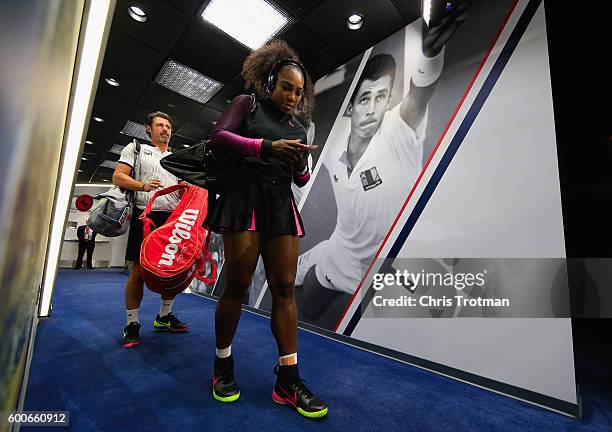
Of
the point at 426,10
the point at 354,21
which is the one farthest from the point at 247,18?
the point at 426,10

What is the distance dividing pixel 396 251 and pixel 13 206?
2.01 m

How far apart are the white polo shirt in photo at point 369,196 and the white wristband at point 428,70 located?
0.23m

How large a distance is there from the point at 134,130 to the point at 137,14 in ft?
10.6

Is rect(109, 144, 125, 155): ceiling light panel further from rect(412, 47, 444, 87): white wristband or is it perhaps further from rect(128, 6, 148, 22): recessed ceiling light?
rect(412, 47, 444, 87): white wristband

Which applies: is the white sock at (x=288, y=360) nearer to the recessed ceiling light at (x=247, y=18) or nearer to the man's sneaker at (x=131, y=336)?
the man's sneaker at (x=131, y=336)

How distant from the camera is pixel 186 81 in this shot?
11.4 feet

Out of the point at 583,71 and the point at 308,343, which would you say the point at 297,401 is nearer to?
the point at 308,343

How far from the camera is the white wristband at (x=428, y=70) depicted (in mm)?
1999

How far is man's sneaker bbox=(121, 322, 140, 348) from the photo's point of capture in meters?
1.60

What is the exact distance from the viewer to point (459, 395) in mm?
1304

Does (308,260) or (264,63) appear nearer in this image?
(264,63)

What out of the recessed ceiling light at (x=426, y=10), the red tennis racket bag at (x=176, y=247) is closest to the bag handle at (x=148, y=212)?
the red tennis racket bag at (x=176, y=247)

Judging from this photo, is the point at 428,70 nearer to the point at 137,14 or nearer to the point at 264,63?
the point at 264,63

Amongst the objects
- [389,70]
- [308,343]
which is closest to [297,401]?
[308,343]
